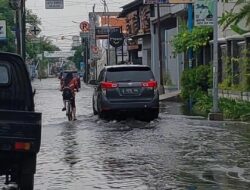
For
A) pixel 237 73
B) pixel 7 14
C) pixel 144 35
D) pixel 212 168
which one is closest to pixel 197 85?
pixel 237 73

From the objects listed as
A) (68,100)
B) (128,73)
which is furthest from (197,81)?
(128,73)

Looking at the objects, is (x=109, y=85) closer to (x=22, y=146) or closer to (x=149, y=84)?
(x=149, y=84)

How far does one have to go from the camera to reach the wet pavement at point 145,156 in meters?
11.5

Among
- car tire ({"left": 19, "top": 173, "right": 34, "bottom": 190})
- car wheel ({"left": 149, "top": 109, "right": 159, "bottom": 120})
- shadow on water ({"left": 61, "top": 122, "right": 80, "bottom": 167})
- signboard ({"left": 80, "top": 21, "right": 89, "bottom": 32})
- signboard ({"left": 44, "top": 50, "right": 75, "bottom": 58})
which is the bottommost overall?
shadow on water ({"left": 61, "top": 122, "right": 80, "bottom": 167})

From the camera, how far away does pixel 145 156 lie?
14469 mm

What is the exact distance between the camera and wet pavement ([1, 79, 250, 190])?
11.5 meters

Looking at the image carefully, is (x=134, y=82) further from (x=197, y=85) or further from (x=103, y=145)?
(x=197, y=85)

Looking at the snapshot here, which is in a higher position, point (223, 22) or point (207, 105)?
point (223, 22)

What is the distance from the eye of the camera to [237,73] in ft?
92.4

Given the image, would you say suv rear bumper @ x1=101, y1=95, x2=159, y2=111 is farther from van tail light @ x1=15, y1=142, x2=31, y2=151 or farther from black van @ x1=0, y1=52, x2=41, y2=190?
van tail light @ x1=15, y1=142, x2=31, y2=151

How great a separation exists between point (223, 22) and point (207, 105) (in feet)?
32.8

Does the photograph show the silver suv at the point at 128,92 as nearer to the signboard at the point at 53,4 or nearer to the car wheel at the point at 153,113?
the car wheel at the point at 153,113

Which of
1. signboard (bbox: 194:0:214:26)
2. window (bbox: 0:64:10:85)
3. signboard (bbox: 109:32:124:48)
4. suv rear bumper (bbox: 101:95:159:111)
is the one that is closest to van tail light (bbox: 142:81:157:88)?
suv rear bumper (bbox: 101:95:159:111)

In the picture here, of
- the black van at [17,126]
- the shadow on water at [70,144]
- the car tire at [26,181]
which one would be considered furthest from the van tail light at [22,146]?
the shadow on water at [70,144]
